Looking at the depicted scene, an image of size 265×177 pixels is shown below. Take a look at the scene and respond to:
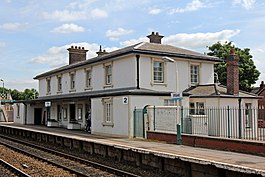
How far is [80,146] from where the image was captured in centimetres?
1905

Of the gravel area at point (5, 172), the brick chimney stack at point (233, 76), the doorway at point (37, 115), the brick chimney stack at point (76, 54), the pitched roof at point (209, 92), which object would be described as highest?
the brick chimney stack at point (76, 54)

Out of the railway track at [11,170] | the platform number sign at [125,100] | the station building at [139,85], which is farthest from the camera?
the station building at [139,85]

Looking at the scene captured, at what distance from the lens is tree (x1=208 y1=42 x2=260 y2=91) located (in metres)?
41.9

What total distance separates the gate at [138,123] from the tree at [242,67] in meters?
24.0

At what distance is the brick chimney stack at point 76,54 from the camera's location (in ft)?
124

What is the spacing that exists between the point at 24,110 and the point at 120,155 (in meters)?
25.6

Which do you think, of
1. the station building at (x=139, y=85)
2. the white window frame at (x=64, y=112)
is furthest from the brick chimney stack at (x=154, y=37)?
the white window frame at (x=64, y=112)

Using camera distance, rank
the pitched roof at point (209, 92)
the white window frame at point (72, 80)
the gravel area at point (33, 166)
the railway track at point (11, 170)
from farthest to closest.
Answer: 1. the white window frame at point (72, 80)
2. the pitched roof at point (209, 92)
3. the gravel area at point (33, 166)
4. the railway track at point (11, 170)

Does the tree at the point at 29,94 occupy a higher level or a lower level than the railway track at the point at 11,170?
higher

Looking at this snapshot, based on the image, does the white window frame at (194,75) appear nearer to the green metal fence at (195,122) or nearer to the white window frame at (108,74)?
the white window frame at (108,74)

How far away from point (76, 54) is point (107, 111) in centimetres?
1720

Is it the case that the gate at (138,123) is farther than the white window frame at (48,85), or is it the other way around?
the white window frame at (48,85)

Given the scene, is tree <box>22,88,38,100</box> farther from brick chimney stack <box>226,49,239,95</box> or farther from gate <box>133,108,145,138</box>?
gate <box>133,108,145,138</box>

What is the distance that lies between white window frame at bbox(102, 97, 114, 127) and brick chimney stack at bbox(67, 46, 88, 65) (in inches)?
648
